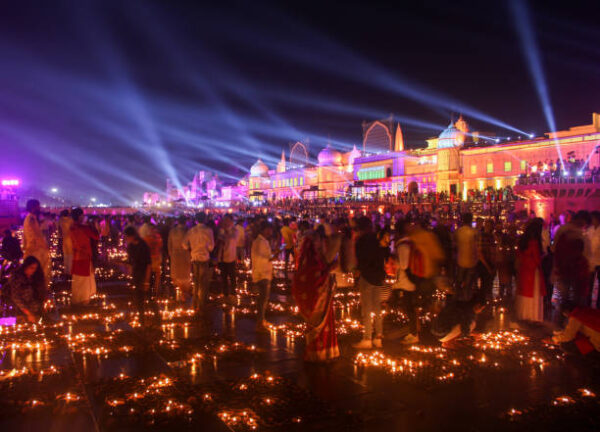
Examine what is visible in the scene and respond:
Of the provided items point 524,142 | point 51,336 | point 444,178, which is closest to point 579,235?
point 51,336

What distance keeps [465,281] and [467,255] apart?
50 centimetres

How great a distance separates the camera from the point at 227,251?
8.82 meters

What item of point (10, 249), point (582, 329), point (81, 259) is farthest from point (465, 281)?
point (10, 249)

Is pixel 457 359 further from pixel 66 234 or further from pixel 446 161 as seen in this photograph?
pixel 446 161

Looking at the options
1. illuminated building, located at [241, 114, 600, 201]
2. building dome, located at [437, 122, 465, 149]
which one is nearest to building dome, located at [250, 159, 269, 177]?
illuminated building, located at [241, 114, 600, 201]

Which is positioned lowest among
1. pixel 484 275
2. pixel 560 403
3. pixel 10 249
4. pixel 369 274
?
pixel 560 403

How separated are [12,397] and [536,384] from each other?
5.06m

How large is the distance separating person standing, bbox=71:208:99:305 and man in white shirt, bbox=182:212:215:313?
1660 mm

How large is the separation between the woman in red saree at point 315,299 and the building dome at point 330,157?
62566 millimetres

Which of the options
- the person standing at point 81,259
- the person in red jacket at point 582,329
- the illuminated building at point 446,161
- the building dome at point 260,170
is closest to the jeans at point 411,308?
the person in red jacket at point 582,329

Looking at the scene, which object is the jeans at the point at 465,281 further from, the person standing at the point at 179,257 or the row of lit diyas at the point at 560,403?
the person standing at the point at 179,257

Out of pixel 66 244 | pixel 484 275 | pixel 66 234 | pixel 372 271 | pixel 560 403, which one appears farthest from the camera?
pixel 66 234

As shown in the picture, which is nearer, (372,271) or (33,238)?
(372,271)

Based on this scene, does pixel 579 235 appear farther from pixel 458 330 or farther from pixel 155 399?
pixel 155 399
